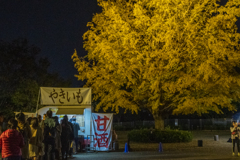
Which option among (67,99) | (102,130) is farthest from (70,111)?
(102,130)

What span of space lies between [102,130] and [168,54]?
5.80m

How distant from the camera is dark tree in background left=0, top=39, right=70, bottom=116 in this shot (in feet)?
98.0

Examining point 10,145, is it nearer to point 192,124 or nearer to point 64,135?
point 64,135

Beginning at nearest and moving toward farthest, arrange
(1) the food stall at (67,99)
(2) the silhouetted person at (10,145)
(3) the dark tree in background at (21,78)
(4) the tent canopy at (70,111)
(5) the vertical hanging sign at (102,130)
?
(2) the silhouetted person at (10,145), (1) the food stall at (67,99), (4) the tent canopy at (70,111), (5) the vertical hanging sign at (102,130), (3) the dark tree in background at (21,78)

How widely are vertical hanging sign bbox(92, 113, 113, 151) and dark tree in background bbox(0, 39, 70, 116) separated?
1268 centimetres

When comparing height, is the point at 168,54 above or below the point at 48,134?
above

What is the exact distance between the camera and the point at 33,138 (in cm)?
1011

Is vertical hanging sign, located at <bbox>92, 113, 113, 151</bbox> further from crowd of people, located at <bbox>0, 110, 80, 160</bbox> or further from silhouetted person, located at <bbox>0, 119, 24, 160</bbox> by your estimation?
silhouetted person, located at <bbox>0, 119, 24, 160</bbox>

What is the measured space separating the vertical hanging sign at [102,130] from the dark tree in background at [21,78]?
12.7 metres

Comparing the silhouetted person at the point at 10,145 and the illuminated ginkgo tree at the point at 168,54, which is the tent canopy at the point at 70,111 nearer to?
the illuminated ginkgo tree at the point at 168,54

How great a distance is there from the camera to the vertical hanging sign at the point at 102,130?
60.4 feet

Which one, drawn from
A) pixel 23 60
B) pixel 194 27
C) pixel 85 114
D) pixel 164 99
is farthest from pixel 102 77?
pixel 23 60

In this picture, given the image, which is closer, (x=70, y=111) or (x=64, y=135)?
(x=64, y=135)

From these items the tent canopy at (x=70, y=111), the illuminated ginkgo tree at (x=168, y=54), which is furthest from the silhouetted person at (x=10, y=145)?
the illuminated ginkgo tree at (x=168, y=54)
